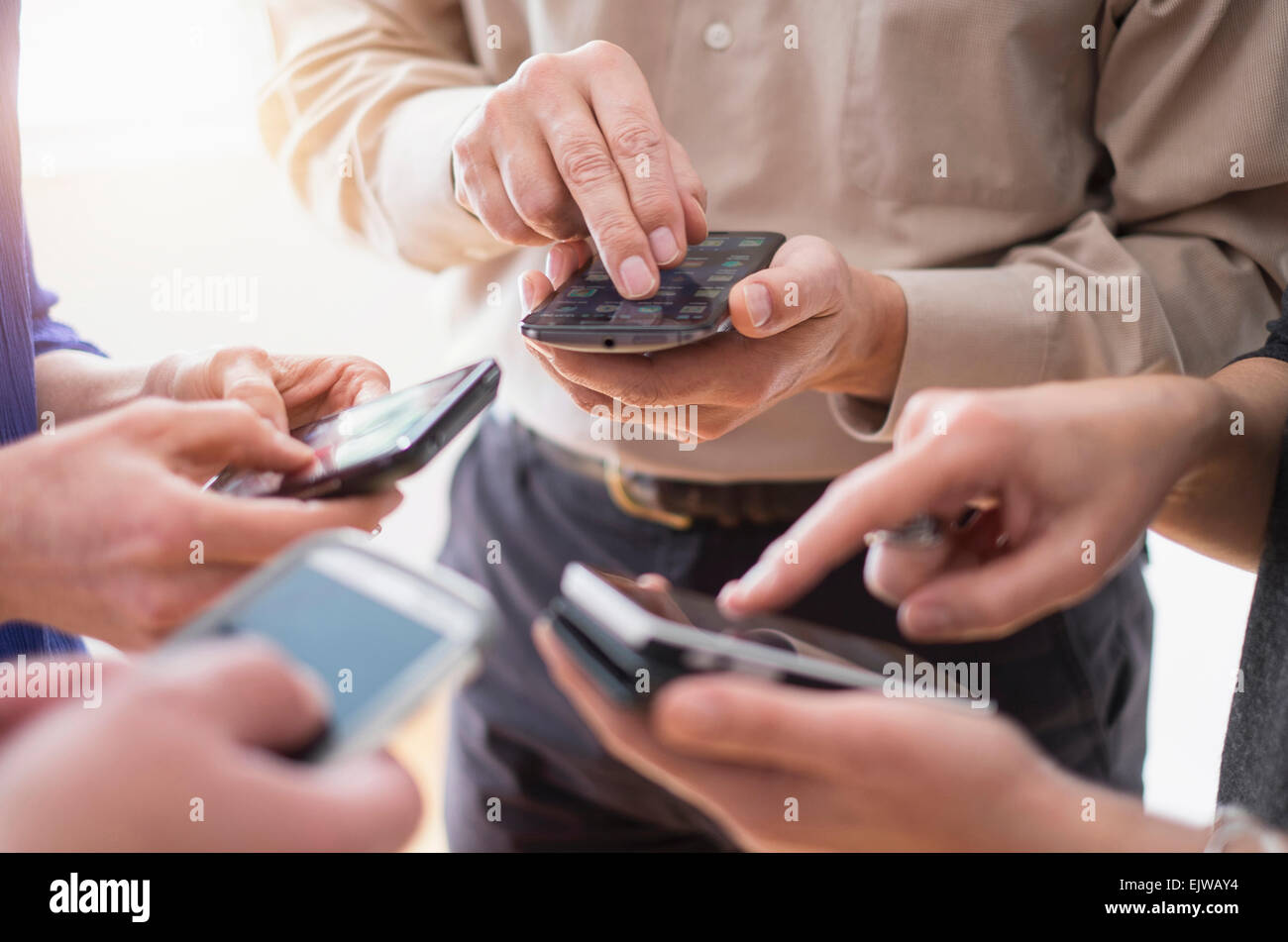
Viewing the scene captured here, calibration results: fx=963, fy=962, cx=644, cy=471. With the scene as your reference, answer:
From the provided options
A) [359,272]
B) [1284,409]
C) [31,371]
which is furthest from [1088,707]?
[359,272]

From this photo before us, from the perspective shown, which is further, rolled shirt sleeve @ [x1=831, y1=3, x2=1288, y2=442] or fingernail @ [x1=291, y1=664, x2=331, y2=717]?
rolled shirt sleeve @ [x1=831, y1=3, x2=1288, y2=442]

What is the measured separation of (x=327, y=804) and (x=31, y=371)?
37 centimetres

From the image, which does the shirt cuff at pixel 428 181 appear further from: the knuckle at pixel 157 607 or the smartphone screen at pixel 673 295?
the knuckle at pixel 157 607

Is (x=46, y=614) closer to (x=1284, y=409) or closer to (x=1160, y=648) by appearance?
(x=1284, y=409)

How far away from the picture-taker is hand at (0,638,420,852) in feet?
0.58

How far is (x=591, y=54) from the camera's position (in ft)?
1.55

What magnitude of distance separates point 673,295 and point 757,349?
0.05 meters

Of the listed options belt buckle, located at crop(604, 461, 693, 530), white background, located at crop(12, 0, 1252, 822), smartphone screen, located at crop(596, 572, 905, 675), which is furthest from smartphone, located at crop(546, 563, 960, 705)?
white background, located at crop(12, 0, 1252, 822)

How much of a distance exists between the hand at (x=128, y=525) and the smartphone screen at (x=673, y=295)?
0.17 m

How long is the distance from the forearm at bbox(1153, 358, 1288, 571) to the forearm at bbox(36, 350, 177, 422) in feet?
1.47

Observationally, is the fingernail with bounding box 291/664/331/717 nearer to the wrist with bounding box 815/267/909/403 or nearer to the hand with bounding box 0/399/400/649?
the hand with bounding box 0/399/400/649

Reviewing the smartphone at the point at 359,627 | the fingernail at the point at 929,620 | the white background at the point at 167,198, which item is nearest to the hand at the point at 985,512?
the fingernail at the point at 929,620

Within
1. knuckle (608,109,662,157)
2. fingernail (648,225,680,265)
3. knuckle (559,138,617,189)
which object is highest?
knuckle (608,109,662,157)

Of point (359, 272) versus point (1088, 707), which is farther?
point (359, 272)
